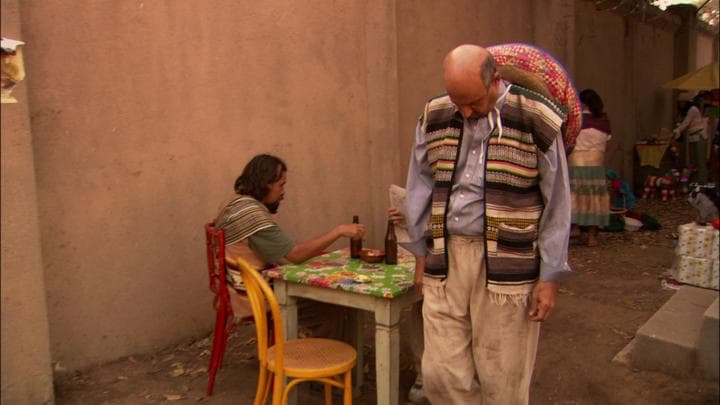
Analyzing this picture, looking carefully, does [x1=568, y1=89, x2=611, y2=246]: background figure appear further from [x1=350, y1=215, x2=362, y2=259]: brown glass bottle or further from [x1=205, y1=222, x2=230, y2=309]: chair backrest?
[x1=205, y1=222, x2=230, y2=309]: chair backrest

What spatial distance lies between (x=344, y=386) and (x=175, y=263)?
190 centimetres

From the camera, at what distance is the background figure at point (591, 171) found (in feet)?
24.3

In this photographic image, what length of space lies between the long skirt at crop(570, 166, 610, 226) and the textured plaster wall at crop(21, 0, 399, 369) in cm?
333

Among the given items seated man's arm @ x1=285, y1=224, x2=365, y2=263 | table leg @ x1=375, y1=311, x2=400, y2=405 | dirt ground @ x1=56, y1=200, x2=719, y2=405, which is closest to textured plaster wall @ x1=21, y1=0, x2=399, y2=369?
dirt ground @ x1=56, y1=200, x2=719, y2=405

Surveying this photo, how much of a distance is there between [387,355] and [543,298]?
2.48 feet

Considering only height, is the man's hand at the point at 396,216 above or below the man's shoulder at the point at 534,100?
below

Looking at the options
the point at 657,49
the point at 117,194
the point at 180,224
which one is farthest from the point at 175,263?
the point at 657,49

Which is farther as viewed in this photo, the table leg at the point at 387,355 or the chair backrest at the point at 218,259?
the chair backrest at the point at 218,259

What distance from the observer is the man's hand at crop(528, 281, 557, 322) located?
248cm

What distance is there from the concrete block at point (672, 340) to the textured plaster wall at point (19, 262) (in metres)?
3.35

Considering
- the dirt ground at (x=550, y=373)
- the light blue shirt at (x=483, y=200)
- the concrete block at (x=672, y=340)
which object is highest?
the light blue shirt at (x=483, y=200)

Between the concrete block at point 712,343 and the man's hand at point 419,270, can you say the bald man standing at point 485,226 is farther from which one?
the concrete block at point 712,343

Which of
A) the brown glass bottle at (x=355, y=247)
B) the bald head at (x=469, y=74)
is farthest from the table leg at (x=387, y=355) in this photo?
the bald head at (x=469, y=74)

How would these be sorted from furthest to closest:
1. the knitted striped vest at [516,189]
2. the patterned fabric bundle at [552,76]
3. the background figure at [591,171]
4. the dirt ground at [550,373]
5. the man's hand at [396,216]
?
the background figure at [591,171], the dirt ground at [550,373], the man's hand at [396,216], the patterned fabric bundle at [552,76], the knitted striped vest at [516,189]
